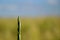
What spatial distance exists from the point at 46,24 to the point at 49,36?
0.70 ft

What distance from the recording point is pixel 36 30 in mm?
2033

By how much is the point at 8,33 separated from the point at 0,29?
0.11 metres

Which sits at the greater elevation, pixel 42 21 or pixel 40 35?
pixel 42 21

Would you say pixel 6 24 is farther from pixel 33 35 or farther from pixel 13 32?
pixel 33 35

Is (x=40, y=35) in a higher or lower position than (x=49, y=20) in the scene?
lower

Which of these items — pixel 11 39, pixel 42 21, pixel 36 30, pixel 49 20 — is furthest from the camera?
pixel 49 20

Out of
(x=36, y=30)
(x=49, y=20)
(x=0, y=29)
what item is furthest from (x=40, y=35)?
(x=0, y=29)

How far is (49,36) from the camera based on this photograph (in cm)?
206

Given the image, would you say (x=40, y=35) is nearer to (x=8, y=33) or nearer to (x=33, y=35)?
(x=33, y=35)

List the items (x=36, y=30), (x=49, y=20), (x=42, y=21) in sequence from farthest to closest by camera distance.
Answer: (x=49, y=20) → (x=42, y=21) → (x=36, y=30)

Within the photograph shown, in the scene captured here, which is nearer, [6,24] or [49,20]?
[6,24]

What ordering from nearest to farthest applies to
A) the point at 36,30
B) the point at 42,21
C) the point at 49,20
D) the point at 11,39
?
the point at 11,39
the point at 36,30
the point at 42,21
the point at 49,20

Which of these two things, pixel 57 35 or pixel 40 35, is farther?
pixel 40 35

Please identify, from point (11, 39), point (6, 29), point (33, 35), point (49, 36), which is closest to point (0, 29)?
point (6, 29)
